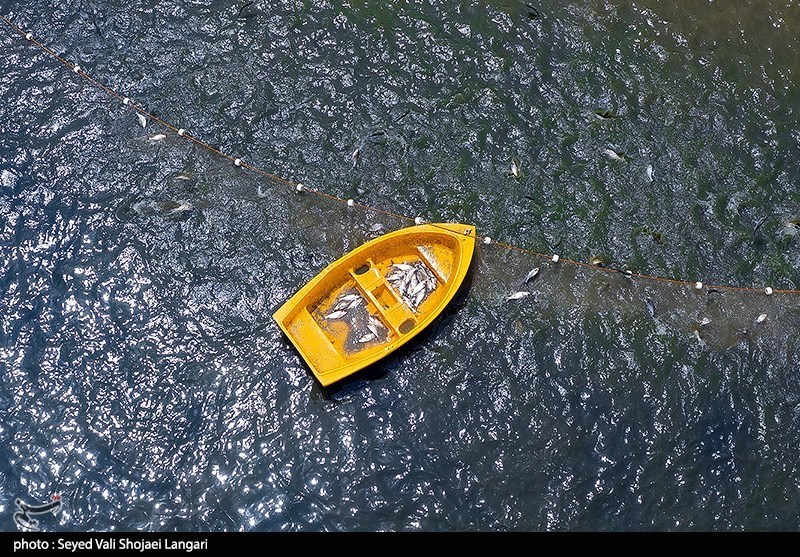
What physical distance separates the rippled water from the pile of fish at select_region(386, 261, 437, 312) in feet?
2.81

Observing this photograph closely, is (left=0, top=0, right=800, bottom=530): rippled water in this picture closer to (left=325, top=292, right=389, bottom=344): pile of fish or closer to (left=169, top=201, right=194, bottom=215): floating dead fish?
(left=169, top=201, right=194, bottom=215): floating dead fish

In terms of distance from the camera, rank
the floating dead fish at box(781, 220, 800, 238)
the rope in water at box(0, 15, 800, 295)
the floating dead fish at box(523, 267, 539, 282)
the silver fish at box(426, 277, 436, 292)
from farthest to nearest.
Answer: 1. the floating dead fish at box(781, 220, 800, 238)
2. the rope in water at box(0, 15, 800, 295)
3. the floating dead fish at box(523, 267, 539, 282)
4. the silver fish at box(426, 277, 436, 292)

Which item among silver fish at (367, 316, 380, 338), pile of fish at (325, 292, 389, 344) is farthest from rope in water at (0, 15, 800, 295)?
silver fish at (367, 316, 380, 338)

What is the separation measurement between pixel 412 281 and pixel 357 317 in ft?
4.94

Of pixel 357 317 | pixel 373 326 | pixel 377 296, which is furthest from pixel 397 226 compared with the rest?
pixel 373 326

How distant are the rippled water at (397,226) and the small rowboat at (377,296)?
67 cm

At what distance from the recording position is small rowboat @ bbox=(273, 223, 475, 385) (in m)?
15.8

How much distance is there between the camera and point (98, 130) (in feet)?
60.1

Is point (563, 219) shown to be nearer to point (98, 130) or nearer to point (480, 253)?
point (480, 253)

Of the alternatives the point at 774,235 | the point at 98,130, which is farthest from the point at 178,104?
the point at 774,235

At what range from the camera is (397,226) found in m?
17.7

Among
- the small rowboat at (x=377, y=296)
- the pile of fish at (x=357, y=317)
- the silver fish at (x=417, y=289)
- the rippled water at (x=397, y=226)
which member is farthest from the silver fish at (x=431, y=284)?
the pile of fish at (x=357, y=317)

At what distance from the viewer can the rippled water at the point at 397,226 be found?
49.8 feet

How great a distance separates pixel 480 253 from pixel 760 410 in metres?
7.07
